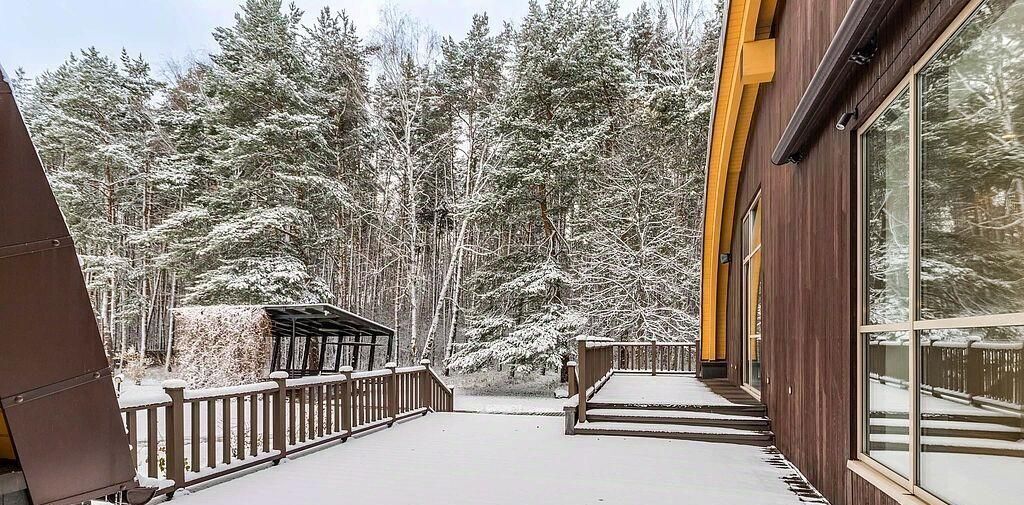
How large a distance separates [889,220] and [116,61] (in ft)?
73.8

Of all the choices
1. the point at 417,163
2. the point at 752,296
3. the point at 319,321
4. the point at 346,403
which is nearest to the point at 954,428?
the point at 346,403

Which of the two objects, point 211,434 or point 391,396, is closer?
point 211,434

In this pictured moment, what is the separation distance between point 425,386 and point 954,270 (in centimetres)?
733

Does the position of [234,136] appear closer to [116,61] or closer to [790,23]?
[116,61]

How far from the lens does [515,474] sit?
4723mm

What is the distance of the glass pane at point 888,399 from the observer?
2564mm

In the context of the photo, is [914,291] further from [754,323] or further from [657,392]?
[657,392]

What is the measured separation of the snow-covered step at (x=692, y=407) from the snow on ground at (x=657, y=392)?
63mm

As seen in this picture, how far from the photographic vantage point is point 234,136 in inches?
613

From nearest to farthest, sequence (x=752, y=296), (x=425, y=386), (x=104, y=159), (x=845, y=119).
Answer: (x=845, y=119), (x=752, y=296), (x=425, y=386), (x=104, y=159)

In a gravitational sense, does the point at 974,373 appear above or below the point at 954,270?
below

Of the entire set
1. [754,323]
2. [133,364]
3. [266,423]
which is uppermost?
[754,323]

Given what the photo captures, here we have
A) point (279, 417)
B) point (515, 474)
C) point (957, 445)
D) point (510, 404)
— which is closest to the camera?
point (957, 445)

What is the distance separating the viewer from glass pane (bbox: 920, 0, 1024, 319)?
1.74m
